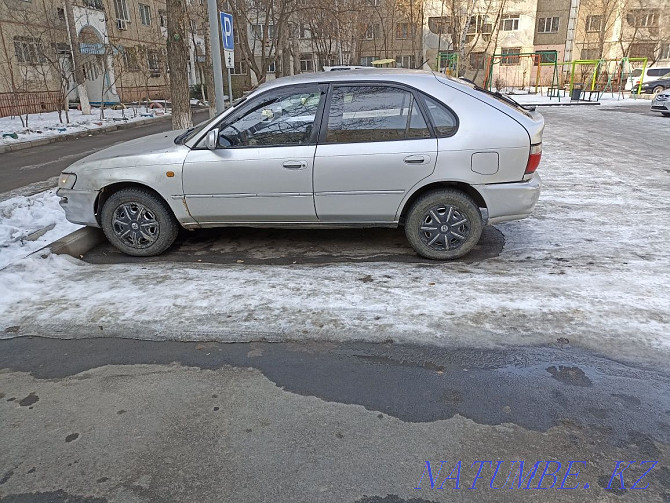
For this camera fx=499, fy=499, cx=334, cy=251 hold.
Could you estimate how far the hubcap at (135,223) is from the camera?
5203 mm

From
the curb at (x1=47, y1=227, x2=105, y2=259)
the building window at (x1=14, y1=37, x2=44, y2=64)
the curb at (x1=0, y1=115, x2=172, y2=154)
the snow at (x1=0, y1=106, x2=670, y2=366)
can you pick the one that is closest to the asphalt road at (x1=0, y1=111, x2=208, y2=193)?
the curb at (x1=0, y1=115, x2=172, y2=154)

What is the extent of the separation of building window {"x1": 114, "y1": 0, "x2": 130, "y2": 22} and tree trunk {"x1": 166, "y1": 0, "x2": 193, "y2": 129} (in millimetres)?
28242

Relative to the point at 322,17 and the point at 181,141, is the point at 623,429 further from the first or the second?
the point at 322,17

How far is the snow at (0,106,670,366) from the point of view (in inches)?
143

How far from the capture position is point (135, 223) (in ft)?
Answer: 17.1

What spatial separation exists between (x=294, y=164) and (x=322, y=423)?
8.92ft

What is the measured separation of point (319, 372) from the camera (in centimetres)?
323

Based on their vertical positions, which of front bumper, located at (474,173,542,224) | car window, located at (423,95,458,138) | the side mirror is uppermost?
car window, located at (423,95,458,138)

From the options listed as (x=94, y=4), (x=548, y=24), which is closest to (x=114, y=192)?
(x=94, y=4)

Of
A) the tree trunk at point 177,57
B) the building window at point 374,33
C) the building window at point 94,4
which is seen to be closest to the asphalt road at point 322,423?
the tree trunk at point 177,57

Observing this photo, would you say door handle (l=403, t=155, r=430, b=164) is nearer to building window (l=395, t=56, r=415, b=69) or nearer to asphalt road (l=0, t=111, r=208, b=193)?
asphalt road (l=0, t=111, r=208, b=193)

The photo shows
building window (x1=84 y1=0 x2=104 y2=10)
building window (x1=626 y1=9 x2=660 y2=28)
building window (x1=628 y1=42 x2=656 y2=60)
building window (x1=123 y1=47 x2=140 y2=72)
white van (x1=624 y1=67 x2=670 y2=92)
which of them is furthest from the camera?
building window (x1=628 y1=42 x2=656 y2=60)

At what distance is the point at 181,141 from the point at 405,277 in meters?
2.68

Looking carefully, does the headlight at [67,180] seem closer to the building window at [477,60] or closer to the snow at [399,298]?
the snow at [399,298]
